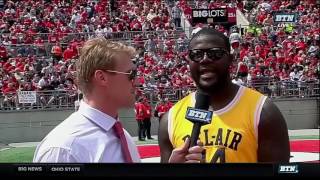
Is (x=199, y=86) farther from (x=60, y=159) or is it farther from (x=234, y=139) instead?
(x=60, y=159)

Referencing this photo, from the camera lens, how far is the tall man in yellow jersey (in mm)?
3016

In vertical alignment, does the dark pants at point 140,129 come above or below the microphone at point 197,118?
below

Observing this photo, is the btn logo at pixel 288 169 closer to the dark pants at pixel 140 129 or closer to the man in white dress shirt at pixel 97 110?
the man in white dress shirt at pixel 97 110

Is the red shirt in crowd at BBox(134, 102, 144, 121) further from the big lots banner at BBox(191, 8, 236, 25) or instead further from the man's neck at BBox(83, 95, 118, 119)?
the man's neck at BBox(83, 95, 118, 119)

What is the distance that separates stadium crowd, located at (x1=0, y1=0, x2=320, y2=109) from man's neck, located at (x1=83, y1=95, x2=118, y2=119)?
15.5m

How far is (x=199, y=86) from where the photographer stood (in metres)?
3.06

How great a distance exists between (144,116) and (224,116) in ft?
51.2

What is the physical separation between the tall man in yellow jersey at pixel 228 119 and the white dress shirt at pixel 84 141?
1.93 ft

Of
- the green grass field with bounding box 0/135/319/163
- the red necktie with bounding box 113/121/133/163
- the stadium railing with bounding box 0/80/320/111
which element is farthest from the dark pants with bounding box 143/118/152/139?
the red necktie with bounding box 113/121/133/163

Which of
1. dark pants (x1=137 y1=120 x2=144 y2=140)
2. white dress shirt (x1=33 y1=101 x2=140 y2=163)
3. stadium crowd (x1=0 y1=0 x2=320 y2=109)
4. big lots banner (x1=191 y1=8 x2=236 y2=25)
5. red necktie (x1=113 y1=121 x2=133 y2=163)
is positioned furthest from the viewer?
big lots banner (x1=191 y1=8 x2=236 y2=25)

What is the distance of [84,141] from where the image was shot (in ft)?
7.65

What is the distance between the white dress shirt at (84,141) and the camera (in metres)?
2.24

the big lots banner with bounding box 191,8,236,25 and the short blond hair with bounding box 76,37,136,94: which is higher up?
the short blond hair with bounding box 76,37,136,94

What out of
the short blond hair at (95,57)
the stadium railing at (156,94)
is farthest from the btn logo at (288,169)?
the stadium railing at (156,94)
